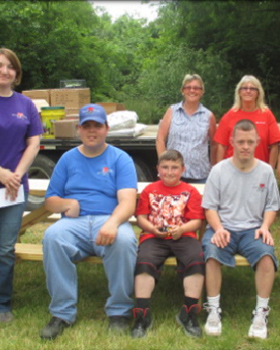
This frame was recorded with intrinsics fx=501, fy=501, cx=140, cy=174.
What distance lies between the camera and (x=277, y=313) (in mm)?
3664

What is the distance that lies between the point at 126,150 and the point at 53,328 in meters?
3.94

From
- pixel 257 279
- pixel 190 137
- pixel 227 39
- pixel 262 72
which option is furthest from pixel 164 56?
pixel 257 279

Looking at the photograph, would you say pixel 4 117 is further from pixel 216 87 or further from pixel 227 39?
pixel 227 39

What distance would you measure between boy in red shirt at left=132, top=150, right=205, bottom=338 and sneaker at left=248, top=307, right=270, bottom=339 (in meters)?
0.34

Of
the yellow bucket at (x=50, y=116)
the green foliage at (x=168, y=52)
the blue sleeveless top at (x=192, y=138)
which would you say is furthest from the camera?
the green foliage at (x=168, y=52)

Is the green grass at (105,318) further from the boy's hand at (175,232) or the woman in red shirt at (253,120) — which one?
the woman in red shirt at (253,120)

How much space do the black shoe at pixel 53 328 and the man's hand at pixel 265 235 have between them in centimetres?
143

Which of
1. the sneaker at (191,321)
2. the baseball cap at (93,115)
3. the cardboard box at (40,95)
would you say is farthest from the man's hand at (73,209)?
the cardboard box at (40,95)

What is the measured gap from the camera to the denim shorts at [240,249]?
131 inches

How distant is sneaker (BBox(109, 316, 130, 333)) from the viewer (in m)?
3.31

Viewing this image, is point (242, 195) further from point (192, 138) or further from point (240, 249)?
point (192, 138)

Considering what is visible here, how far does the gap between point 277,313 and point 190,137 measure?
1.59 meters

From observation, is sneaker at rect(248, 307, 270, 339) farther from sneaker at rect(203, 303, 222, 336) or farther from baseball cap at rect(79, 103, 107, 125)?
→ baseball cap at rect(79, 103, 107, 125)

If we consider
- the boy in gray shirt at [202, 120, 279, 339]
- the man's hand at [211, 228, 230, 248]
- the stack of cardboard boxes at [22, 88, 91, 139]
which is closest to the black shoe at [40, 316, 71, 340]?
the boy in gray shirt at [202, 120, 279, 339]
